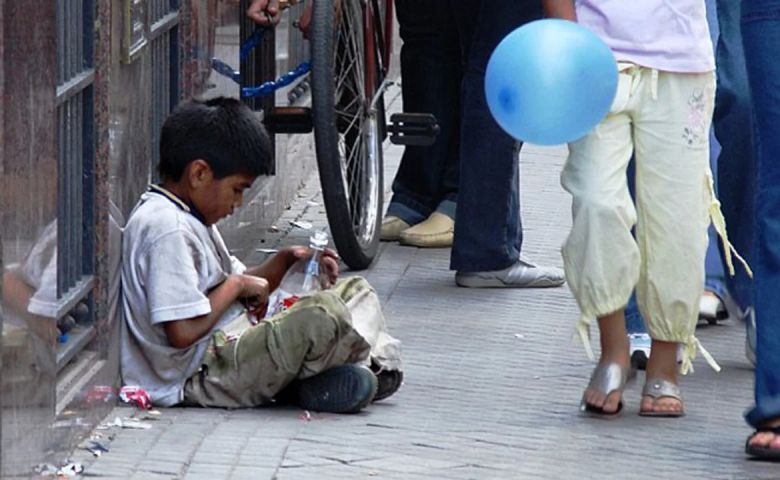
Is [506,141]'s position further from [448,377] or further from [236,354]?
[236,354]

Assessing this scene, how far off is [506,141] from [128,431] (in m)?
2.48

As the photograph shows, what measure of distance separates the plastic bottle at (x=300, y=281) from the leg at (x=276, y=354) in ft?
1.17

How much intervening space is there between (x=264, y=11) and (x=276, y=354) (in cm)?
179

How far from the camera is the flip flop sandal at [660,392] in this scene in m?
5.57

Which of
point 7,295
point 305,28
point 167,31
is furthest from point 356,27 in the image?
point 7,295

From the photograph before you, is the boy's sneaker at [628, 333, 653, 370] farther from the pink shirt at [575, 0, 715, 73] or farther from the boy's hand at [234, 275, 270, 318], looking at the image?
the boy's hand at [234, 275, 270, 318]

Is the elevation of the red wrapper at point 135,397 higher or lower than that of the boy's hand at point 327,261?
lower

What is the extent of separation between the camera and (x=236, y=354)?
532cm

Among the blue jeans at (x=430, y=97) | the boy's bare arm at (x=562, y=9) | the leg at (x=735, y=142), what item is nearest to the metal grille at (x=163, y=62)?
the boy's bare arm at (x=562, y=9)

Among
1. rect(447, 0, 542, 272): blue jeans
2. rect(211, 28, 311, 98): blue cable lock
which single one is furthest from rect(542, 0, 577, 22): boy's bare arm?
rect(447, 0, 542, 272): blue jeans

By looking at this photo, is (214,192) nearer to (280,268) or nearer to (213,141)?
(213,141)

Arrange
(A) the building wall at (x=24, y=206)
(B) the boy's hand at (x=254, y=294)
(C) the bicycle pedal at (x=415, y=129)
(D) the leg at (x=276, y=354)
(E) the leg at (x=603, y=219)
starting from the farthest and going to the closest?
(C) the bicycle pedal at (x=415, y=129)
(B) the boy's hand at (x=254, y=294)
(E) the leg at (x=603, y=219)
(D) the leg at (x=276, y=354)
(A) the building wall at (x=24, y=206)

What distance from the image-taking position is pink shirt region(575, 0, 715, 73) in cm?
540

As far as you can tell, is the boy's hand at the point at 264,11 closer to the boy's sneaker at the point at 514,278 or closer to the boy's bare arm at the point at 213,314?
the boy's sneaker at the point at 514,278
